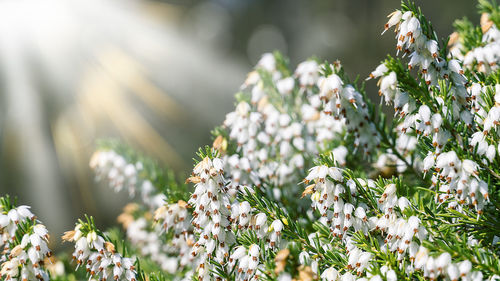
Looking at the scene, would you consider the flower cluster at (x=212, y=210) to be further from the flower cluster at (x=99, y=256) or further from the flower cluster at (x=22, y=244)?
the flower cluster at (x=22, y=244)

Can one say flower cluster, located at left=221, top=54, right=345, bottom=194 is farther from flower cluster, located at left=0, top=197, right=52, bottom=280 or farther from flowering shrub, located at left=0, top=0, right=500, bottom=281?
flower cluster, located at left=0, top=197, right=52, bottom=280

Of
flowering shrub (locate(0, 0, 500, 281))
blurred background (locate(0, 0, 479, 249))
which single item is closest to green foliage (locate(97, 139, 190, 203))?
flowering shrub (locate(0, 0, 500, 281))

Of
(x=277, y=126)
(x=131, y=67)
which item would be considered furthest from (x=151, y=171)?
(x=131, y=67)

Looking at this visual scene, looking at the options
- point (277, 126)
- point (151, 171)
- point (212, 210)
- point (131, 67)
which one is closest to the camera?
point (212, 210)

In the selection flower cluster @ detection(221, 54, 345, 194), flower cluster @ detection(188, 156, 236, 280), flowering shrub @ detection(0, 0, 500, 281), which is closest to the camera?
flowering shrub @ detection(0, 0, 500, 281)

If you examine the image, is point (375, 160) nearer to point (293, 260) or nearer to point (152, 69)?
point (293, 260)

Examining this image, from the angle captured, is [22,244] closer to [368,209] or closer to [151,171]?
[151,171]

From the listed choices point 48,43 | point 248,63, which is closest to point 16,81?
point 48,43

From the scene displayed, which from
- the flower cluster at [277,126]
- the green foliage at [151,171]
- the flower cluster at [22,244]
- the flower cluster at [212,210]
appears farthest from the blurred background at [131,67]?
the flower cluster at [212,210]
